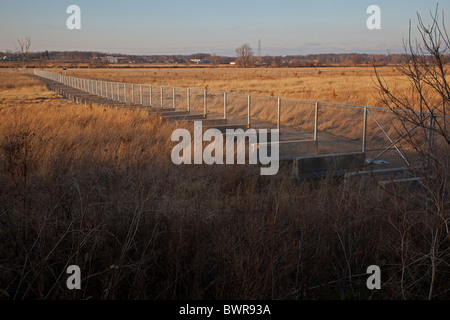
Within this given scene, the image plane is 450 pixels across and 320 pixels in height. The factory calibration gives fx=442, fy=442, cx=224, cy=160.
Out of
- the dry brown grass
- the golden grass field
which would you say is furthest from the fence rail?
the dry brown grass

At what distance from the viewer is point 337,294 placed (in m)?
4.17

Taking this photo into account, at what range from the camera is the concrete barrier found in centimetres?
1015

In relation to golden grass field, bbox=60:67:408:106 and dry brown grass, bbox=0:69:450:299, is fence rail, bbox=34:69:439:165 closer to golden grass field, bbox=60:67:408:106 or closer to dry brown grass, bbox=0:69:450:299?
golden grass field, bbox=60:67:408:106

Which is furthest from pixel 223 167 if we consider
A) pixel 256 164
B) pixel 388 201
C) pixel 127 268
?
pixel 127 268

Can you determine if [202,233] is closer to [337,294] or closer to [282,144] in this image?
[337,294]

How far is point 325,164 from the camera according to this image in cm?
1053

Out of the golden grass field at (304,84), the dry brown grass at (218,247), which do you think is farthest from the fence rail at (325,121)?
the dry brown grass at (218,247)

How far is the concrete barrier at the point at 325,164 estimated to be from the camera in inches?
400

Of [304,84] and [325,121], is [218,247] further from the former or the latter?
[304,84]

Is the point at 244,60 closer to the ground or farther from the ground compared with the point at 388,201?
farther from the ground

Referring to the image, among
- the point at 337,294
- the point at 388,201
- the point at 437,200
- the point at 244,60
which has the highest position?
the point at 244,60

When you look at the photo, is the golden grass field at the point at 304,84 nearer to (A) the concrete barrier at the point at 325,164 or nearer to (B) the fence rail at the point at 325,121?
(B) the fence rail at the point at 325,121
